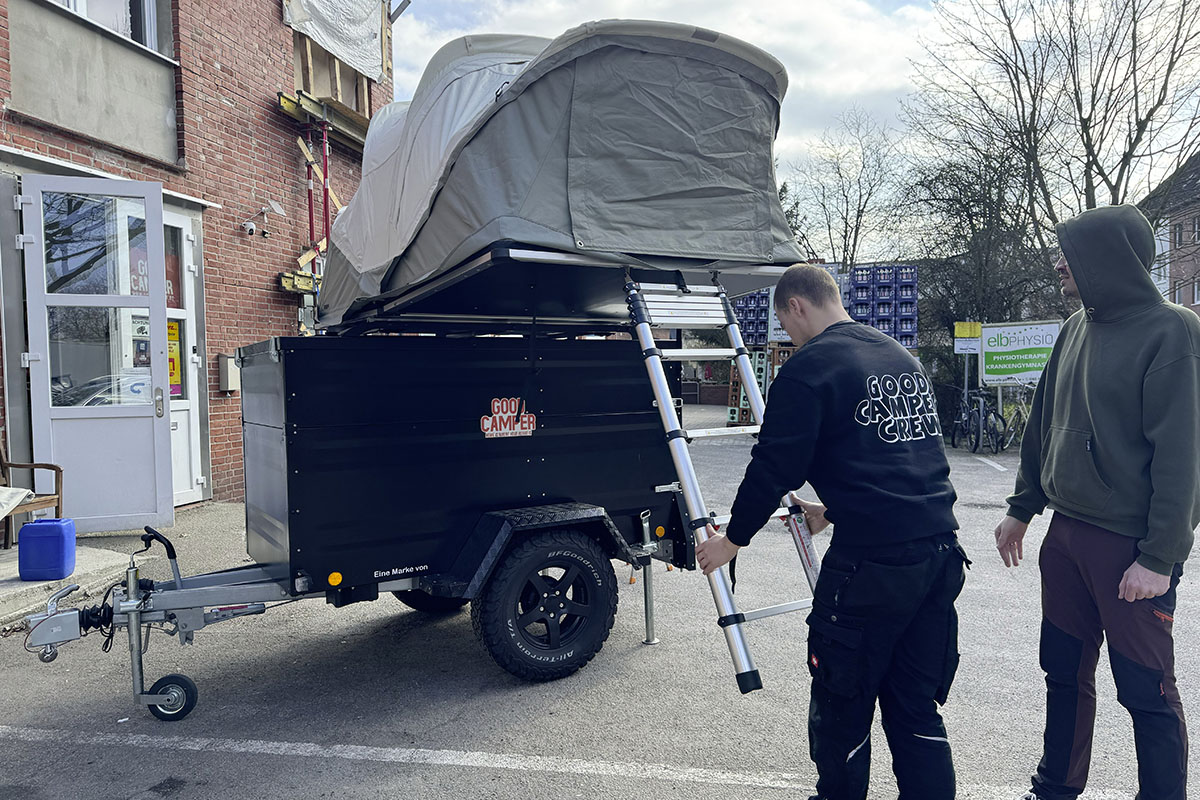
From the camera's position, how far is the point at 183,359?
8781mm

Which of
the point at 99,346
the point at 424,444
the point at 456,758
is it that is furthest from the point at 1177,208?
the point at 99,346

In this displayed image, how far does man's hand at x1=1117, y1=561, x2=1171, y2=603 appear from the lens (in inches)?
101

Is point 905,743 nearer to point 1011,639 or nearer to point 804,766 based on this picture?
point 804,766

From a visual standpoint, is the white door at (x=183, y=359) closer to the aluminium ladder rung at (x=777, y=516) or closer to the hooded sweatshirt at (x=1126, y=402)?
the aluminium ladder rung at (x=777, y=516)

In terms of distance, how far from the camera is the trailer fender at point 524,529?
407 centimetres

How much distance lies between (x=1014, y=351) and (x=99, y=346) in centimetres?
1485

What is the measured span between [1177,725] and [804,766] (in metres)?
1.36

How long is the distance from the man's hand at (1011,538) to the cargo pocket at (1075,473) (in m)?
0.25

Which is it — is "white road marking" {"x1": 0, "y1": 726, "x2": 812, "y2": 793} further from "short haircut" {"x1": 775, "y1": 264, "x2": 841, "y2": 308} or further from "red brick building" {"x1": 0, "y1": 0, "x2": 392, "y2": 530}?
"red brick building" {"x1": 0, "y1": 0, "x2": 392, "y2": 530}

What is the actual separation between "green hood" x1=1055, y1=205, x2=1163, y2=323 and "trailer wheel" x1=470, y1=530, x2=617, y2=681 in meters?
2.62

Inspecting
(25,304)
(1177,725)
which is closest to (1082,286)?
(1177,725)

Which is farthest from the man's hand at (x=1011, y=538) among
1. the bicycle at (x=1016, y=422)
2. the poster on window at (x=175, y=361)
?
the bicycle at (x=1016, y=422)

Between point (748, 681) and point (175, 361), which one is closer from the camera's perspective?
point (748, 681)

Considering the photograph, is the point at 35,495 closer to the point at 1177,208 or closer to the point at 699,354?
the point at 699,354
